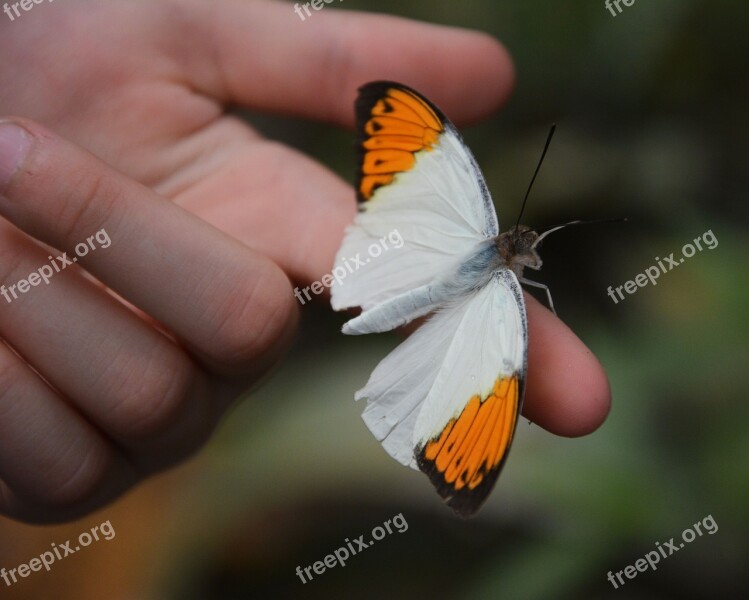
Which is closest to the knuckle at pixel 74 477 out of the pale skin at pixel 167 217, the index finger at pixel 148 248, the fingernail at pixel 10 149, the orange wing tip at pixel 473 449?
the pale skin at pixel 167 217

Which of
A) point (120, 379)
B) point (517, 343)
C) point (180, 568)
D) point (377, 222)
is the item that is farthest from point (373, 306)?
point (180, 568)

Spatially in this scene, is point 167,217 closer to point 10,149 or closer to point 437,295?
point 10,149

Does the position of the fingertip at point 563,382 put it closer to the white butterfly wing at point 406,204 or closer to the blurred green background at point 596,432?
the white butterfly wing at point 406,204

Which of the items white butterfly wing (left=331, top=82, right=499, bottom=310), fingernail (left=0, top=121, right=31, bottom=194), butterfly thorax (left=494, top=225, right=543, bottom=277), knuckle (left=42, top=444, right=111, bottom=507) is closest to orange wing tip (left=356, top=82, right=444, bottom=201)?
white butterfly wing (left=331, top=82, right=499, bottom=310)

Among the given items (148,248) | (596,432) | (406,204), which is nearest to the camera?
(148,248)

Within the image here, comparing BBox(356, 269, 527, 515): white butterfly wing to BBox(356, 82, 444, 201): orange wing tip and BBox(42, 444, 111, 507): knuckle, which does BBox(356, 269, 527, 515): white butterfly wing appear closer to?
BBox(356, 82, 444, 201): orange wing tip

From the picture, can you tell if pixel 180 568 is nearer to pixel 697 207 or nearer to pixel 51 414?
pixel 51 414

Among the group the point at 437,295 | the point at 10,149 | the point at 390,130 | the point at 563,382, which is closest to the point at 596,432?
the point at 563,382
